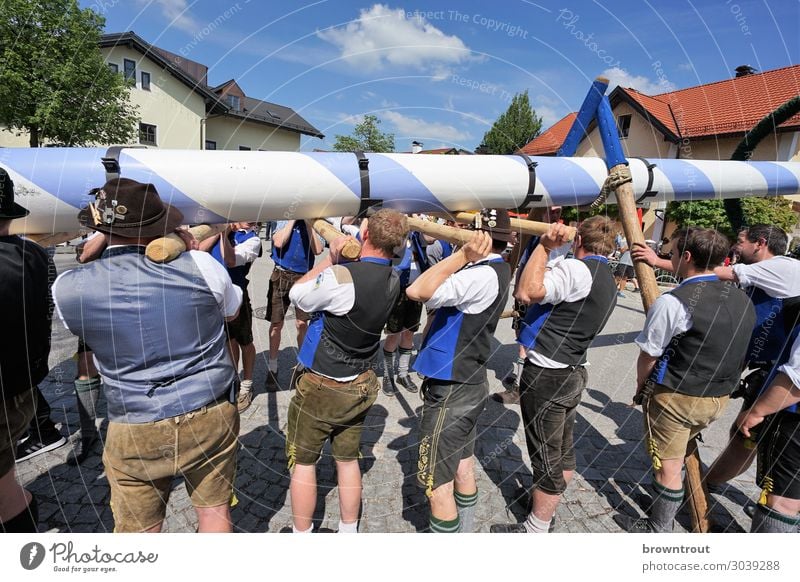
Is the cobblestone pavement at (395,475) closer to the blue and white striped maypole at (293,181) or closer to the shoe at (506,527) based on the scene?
the shoe at (506,527)

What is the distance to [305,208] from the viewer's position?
7.89ft

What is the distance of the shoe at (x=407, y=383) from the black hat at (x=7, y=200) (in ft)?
12.1

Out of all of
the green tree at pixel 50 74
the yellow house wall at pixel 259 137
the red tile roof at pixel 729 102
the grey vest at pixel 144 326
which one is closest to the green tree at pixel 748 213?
the red tile roof at pixel 729 102

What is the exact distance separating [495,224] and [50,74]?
9.44 m

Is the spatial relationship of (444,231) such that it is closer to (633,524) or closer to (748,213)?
(633,524)

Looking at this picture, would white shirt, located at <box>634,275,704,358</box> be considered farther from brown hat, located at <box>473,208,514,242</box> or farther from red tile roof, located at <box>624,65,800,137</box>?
red tile roof, located at <box>624,65,800,137</box>

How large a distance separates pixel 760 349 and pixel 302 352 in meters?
3.14

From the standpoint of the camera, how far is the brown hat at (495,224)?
2.42m

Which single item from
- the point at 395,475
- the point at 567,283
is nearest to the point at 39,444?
the point at 395,475

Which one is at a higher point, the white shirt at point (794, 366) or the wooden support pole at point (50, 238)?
the wooden support pole at point (50, 238)

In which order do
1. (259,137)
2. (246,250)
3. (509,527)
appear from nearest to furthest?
(509,527)
(246,250)
(259,137)

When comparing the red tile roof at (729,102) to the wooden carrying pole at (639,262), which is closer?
the wooden carrying pole at (639,262)

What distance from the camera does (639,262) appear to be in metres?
2.61

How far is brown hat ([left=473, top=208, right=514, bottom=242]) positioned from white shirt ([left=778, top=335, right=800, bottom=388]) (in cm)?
171
